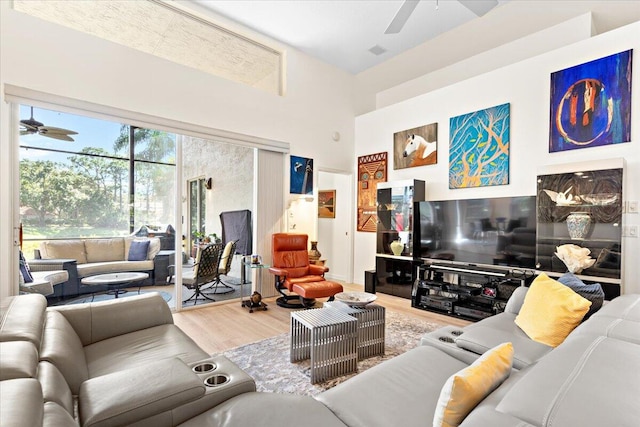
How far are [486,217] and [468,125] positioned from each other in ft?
4.50

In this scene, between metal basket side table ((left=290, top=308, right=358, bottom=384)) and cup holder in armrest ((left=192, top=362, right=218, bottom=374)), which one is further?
metal basket side table ((left=290, top=308, right=358, bottom=384))

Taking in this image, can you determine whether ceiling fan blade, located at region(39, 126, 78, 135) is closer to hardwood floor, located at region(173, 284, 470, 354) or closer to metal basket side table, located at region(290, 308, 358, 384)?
hardwood floor, located at region(173, 284, 470, 354)

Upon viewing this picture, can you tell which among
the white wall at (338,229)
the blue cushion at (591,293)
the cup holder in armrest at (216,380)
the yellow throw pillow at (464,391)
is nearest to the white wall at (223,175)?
the white wall at (338,229)

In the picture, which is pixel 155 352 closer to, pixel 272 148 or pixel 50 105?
pixel 50 105

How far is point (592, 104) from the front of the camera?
3.49 m

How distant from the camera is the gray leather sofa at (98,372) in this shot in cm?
97

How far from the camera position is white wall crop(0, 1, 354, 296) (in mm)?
3133

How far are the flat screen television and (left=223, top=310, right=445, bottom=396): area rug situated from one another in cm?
121

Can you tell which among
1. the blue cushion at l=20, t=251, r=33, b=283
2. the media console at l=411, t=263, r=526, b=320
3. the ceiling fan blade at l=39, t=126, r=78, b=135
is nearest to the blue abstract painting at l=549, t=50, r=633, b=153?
the media console at l=411, t=263, r=526, b=320

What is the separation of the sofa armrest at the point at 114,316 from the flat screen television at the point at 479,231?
3.69 metres

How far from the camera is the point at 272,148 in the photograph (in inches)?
201

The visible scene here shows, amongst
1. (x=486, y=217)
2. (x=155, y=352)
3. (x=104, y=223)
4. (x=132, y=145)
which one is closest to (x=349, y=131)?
(x=486, y=217)

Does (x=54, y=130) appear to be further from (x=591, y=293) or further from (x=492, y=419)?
(x=591, y=293)

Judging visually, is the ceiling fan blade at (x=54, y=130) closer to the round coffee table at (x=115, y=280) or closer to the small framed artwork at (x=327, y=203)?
the round coffee table at (x=115, y=280)
